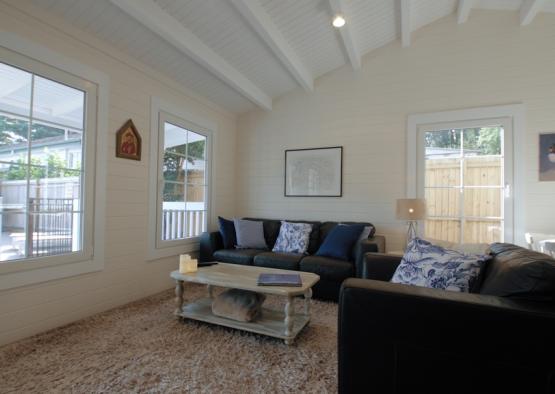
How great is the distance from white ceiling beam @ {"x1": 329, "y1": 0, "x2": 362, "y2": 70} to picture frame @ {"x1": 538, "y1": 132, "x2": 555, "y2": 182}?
2.23 m

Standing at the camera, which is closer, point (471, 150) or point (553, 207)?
point (553, 207)

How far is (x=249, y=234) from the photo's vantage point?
380cm

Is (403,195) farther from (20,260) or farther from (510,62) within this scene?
(20,260)

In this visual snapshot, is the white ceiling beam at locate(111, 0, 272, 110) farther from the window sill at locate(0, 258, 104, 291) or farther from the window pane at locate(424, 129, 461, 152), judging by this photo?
the window pane at locate(424, 129, 461, 152)

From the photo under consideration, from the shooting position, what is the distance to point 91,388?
1.61m

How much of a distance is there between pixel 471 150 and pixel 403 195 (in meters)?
0.92

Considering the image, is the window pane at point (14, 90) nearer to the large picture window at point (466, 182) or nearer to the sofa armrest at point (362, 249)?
the sofa armrest at point (362, 249)

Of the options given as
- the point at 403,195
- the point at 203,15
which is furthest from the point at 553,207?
the point at 203,15

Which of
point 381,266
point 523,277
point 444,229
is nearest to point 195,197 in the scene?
point 381,266

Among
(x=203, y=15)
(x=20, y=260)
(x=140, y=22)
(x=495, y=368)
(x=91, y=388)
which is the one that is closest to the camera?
(x=495, y=368)

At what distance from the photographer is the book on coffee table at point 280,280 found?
210 cm

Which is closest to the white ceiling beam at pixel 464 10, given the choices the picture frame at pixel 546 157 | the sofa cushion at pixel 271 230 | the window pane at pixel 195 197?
the picture frame at pixel 546 157

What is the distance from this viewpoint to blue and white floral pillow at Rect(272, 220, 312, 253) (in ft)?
11.7

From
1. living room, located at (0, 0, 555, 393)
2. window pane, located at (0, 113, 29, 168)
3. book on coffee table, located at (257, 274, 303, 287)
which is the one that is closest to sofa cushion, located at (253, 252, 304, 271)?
living room, located at (0, 0, 555, 393)
